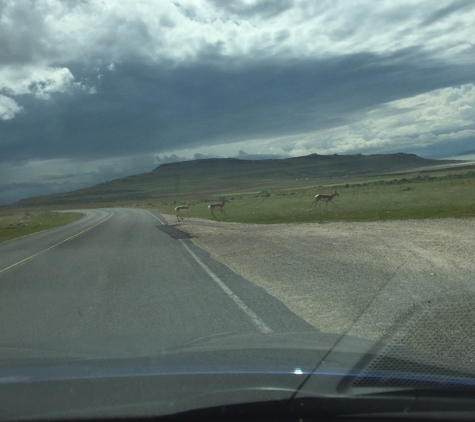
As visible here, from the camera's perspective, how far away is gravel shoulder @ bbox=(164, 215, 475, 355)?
22.8 ft

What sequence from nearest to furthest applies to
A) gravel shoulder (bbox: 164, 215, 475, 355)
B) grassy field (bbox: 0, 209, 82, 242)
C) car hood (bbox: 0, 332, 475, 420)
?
car hood (bbox: 0, 332, 475, 420), gravel shoulder (bbox: 164, 215, 475, 355), grassy field (bbox: 0, 209, 82, 242)

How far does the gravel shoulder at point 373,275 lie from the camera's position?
6.95 metres

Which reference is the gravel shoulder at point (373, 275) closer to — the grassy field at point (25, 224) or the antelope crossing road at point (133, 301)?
the antelope crossing road at point (133, 301)

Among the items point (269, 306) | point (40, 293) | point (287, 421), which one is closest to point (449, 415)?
point (287, 421)

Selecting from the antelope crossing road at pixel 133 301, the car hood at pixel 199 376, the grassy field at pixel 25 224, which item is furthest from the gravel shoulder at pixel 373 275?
the grassy field at pixel 25 224

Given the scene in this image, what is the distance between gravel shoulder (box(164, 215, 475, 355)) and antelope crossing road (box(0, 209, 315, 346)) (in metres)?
0.62

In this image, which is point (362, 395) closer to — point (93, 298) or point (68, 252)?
point (93, 298)

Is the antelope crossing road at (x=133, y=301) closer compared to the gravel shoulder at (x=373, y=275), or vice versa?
the gravel shoulder at (x=373, y=275)

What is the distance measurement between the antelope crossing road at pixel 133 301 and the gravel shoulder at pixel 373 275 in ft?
2.04

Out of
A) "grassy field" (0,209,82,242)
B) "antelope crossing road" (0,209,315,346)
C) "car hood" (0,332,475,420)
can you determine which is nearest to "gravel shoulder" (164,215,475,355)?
"antelope crossing road" (0,209,315,346)

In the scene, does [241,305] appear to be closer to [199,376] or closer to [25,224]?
[199,376]

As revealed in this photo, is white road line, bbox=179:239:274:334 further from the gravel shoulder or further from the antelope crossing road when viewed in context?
the gravel shoulder

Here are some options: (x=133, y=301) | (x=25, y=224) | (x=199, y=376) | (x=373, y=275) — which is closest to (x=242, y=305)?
(x=133, y=301)

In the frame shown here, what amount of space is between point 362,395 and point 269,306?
17.2 ft
